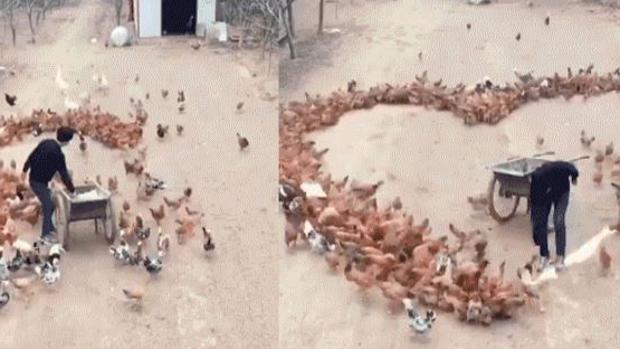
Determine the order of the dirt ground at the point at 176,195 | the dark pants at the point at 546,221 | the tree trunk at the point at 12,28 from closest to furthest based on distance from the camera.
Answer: the dirt ground at the point at 176,195, the dark pants at the point at 546,221, the tree trunk at the point at 12,28

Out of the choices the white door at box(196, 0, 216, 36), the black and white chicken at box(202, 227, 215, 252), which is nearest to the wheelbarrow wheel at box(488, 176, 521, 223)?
the black and white chicken at box(202, 227, 215, 252)

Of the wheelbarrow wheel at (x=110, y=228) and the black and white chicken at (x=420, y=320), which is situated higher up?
the black and white chicken at (x=420, y=320)

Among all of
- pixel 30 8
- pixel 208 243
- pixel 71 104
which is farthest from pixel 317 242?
pixel 30 8

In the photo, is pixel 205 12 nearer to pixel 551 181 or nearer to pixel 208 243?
pixel 208 243

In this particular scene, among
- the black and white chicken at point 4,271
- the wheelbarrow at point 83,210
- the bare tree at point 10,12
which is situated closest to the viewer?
the black and white chicken at point 4,271

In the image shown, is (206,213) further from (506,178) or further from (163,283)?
(506,178)

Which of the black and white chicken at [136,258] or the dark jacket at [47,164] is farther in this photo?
the dark jacket at [47,164]

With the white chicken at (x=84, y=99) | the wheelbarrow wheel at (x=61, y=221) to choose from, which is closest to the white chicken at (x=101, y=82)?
the white chicken at (x=84, y=99)

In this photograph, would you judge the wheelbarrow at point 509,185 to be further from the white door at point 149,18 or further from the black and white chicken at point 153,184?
the white door at point 149,18
